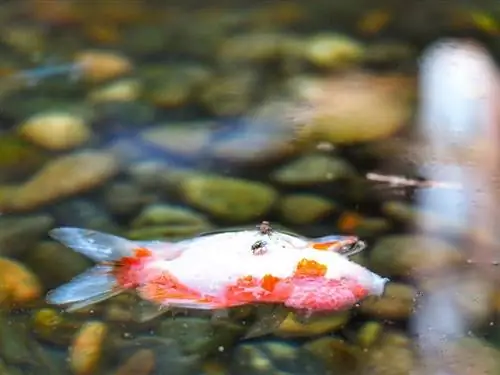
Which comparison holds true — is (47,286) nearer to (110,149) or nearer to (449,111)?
(110,149)

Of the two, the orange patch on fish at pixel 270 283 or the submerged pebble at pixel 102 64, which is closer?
the orange patch on fish at pixel 270 283

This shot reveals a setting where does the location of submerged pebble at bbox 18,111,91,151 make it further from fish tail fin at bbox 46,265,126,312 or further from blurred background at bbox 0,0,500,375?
fish tail fin at bbox 46,265,126,312

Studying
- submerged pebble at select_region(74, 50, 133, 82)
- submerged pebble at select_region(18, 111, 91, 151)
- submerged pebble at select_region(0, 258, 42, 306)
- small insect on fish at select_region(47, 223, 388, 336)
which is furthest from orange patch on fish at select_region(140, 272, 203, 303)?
submerged pebble at select_region(74, 50, 133, 82)

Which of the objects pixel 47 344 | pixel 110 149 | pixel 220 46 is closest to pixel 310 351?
pixel 47 344

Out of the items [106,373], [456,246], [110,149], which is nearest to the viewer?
[106,373]

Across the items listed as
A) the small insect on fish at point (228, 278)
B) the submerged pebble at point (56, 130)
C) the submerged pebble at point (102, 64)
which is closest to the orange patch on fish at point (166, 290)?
the small insect on fish at point (228, 278)

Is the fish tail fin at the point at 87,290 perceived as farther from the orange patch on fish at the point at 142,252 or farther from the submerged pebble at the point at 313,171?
the submerged pebble at the point at 313,171

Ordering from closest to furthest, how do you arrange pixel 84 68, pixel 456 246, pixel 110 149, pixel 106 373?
pixel 106 373
pixel 456 246
pixel 110 149
pixel 84 68

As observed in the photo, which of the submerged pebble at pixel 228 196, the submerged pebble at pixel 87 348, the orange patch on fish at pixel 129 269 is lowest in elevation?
the submerged pebble at pixel 87 348

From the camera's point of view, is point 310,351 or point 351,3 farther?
point 351,3
